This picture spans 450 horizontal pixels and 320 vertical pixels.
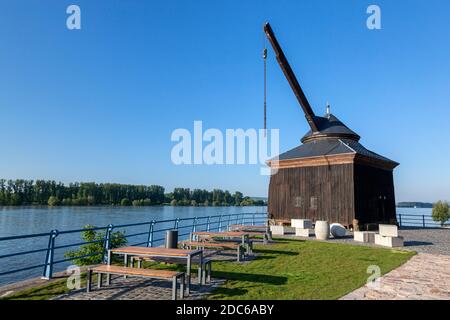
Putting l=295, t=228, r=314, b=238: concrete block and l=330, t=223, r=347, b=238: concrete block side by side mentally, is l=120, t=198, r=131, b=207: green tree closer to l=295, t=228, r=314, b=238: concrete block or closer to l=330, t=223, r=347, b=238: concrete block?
l=295, t=228, r=314, b=238: concrete block

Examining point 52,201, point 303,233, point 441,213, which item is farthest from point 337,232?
point 52,201

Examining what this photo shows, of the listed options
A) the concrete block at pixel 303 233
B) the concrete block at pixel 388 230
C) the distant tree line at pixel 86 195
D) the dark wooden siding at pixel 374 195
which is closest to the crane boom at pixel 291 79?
the dark wooden siding at pixel 374 195

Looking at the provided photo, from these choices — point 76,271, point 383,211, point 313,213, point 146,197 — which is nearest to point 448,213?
point 383,211

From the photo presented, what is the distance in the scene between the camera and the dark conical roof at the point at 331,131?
939 inches

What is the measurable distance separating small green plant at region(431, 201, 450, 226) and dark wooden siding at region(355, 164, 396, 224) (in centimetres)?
1499

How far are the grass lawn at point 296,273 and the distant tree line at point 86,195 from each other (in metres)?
84.7

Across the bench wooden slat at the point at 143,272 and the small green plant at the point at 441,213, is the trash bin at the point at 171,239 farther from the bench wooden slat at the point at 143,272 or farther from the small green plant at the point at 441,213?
the small green plant at the point at 441,213

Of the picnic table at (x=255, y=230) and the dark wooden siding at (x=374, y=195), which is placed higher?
the dark wooden siding at (x=374, y=195)

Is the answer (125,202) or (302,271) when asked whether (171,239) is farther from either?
(125,202)

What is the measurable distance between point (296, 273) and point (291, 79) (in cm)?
1733

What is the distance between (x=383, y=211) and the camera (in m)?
22.8

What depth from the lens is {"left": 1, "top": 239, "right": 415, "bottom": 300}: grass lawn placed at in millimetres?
5996
